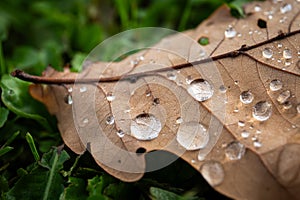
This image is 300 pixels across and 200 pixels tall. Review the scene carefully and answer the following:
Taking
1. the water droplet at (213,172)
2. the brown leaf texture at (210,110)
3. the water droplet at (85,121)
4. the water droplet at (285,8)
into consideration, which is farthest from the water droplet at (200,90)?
the water droplet at (285,8)

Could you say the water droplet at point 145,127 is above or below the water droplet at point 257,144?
above

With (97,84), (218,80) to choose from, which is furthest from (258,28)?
(97,84)

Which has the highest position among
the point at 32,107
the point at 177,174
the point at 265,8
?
the point at 32,107

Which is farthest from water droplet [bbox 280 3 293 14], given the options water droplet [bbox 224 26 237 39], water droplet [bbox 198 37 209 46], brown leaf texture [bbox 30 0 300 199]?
water droplet [bbox 198 37 209 46]

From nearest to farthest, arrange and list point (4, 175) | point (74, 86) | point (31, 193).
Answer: point (31, 193), point (4, 175), point (74, 86)

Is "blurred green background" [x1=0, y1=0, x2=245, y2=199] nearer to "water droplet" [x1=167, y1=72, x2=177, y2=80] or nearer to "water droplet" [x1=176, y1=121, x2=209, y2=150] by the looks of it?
"water droplet" [x1=176, y1=121, x2=209, y2=150]

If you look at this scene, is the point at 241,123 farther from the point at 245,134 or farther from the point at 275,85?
the point at 275,85

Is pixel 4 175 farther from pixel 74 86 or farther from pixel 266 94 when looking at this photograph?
pixel 266 94

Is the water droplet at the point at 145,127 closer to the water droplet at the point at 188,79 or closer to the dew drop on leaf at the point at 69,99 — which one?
the water droplet at the point at 188,79
